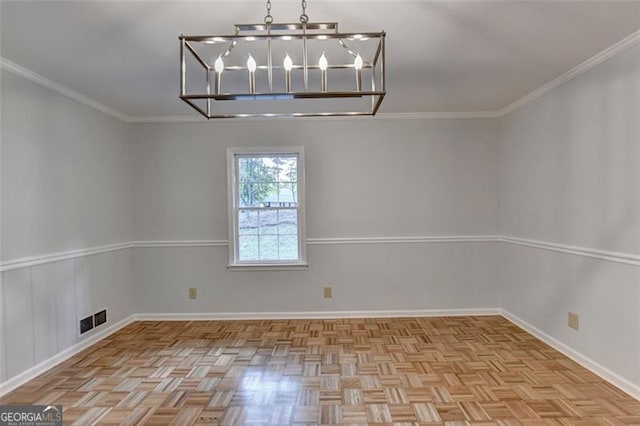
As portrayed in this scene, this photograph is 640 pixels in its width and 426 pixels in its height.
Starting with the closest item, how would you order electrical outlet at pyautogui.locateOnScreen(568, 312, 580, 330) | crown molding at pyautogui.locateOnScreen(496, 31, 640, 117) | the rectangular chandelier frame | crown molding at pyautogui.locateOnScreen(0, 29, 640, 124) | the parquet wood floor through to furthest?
the rectangular chandelier frame < the parquet wood floor < crown molding at pyautogui.locateOnScreen(496, 31, 640, 117) < crown molding at pyautogui.locateOnScreen(0, 29, 640, 124) < electrical outlet at pyautogui.locateOnScreen(568, 312, 580, 330)

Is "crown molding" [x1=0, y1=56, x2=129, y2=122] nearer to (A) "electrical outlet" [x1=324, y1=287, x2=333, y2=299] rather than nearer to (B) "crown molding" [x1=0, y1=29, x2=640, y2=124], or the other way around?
(B) "crown molding" [x1=0, y1=29, x2=640, y2=124]

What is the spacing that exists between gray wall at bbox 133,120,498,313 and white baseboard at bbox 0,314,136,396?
0.52m

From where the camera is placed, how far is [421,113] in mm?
3971

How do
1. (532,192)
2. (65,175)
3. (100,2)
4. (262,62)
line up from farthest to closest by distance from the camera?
(532,192), (65,175), (262,62), (100,2)

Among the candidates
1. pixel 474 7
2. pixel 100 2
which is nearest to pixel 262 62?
pixel 100 2

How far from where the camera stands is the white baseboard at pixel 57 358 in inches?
98.3

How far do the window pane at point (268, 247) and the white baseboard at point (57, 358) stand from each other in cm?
161

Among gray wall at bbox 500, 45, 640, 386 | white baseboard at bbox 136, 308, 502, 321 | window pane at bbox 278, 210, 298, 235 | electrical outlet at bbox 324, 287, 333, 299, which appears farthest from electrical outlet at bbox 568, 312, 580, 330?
window pane at bbox 278, 210, 298, 235

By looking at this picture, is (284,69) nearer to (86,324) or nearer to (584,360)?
(86,324)

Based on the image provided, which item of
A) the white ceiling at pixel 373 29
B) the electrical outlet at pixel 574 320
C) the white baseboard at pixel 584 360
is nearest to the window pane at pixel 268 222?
the white ceiling at pixel 373 29

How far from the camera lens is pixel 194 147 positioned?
13.2 feet

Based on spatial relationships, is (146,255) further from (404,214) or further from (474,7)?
(474,7)

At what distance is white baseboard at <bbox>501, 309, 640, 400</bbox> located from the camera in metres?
2.34

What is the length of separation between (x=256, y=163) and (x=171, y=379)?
7.54ft
